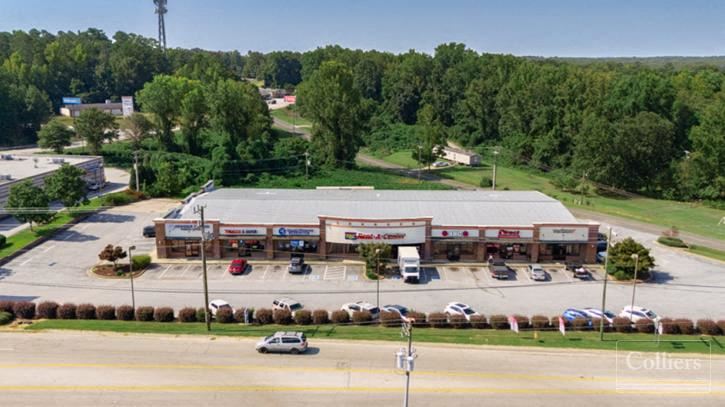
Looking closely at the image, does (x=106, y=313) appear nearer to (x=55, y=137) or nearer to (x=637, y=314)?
(x=637, y=314)

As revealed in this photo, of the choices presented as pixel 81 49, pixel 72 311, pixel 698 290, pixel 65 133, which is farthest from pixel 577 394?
pixel 81 49

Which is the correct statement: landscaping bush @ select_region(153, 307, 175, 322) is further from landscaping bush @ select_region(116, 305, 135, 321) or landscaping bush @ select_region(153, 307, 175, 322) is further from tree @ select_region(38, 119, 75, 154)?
tree @ select_region(38, 119, 75, 154)

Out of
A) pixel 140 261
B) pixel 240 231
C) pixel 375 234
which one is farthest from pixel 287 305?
pixel 140 261

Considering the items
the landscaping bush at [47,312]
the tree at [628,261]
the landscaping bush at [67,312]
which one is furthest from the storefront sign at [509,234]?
the landscaping bush at [47,312]

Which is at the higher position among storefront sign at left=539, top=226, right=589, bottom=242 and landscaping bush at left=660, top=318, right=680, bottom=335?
storefront sign at left=539, top=226, right=589, bottom=242

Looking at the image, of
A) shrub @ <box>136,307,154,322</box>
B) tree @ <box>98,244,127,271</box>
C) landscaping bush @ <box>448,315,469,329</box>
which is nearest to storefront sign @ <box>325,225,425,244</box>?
landscaping bush @ <box>448,315,469,329</box>

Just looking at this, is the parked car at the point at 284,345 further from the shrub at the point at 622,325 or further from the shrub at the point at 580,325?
the shrub at the point at 622,325
